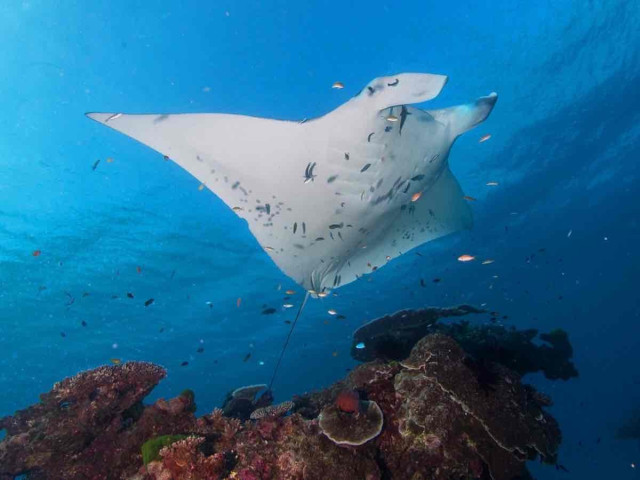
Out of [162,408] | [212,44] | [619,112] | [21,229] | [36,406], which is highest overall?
[21,229]

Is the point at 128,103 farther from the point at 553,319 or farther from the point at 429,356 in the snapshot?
the point at 553,319

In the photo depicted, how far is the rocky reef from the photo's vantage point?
3.28 meters

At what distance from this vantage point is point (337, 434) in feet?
11.0

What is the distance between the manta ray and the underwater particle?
266 cm

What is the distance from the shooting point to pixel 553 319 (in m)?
40.5

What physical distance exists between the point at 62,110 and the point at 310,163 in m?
10.7

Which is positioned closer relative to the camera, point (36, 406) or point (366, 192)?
point (36, 406)

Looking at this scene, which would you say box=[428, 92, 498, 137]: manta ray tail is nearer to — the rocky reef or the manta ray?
the manta ray

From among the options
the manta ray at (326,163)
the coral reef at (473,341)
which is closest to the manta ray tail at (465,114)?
the manta ray at (326,163)

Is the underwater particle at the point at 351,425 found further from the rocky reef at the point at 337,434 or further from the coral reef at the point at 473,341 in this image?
the coral reef at the point at 473,341

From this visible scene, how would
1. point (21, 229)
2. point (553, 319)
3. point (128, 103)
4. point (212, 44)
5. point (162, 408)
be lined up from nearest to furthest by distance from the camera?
point (162, 408) < point (212, 44) < point (128, 103) < point (21, 229) < point (553, 319)

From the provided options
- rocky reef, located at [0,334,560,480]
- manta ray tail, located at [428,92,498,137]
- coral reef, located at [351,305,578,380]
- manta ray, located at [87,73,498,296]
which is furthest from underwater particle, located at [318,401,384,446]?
manta ray tail, located at [428,92,498,137]

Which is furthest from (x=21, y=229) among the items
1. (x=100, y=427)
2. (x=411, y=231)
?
(x=411, y=231)

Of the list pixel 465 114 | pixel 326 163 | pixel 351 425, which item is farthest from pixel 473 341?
pixel 326 163
